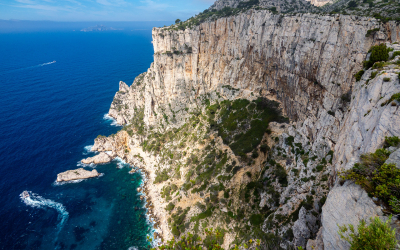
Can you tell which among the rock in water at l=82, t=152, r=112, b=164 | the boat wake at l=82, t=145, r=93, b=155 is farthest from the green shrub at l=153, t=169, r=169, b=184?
the boat wake at l=82, t=145, r=93, b=155

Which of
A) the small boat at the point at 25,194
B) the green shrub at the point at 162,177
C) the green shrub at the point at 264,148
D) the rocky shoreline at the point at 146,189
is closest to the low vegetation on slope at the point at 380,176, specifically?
the green shrub at the point at 264,148

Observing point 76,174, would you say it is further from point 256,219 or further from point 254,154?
point 256,219

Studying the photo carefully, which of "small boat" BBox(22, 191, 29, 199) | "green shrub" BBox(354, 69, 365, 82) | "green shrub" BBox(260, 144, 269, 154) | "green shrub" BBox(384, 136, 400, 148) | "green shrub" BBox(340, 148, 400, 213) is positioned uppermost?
"green shrub" BBox(354, 69, 365, 82)

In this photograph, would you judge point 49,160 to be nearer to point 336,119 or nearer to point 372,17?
point 336,119

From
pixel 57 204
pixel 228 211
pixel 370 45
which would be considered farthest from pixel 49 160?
pixel 370 45

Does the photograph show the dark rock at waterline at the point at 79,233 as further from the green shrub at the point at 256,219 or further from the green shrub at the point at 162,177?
the green shrub at the point at 256,219

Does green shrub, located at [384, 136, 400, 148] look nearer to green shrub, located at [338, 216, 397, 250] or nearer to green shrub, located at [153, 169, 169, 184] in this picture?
green shrub, located at [338, 216, 397, 250]
